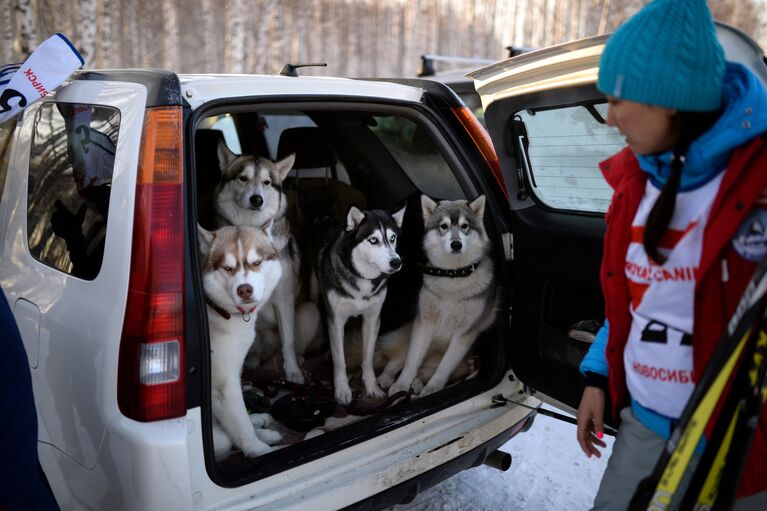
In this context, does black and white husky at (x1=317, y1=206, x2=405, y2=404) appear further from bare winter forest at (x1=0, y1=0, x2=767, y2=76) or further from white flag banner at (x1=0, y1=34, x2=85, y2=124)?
bare winter forest at (x1=0, y1=0, x2=767, y2=76)

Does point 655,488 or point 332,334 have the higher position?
point 655,488

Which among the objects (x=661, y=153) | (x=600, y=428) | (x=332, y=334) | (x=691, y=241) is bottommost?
(x=332, y=334)

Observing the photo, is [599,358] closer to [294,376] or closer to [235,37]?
[294,376]

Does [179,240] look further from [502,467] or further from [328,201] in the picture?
[328,201]

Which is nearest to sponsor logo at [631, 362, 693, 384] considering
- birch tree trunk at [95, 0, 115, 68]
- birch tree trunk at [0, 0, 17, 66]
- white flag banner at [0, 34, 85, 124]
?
white flag banner at [0, 34, 85, 124]

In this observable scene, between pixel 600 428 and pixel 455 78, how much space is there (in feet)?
18.2

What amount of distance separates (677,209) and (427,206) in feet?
7.03

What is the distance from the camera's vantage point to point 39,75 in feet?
6.70

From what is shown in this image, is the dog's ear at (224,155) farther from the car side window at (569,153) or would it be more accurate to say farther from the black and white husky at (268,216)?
the car side window at (569,153)

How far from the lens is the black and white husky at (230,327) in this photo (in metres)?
2.37

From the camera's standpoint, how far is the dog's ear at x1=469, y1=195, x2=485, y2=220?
9.91 ft

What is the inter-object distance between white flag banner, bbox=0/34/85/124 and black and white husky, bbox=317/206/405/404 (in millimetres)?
1489

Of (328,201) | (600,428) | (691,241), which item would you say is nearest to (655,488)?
(600,428)

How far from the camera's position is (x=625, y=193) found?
1.54m
